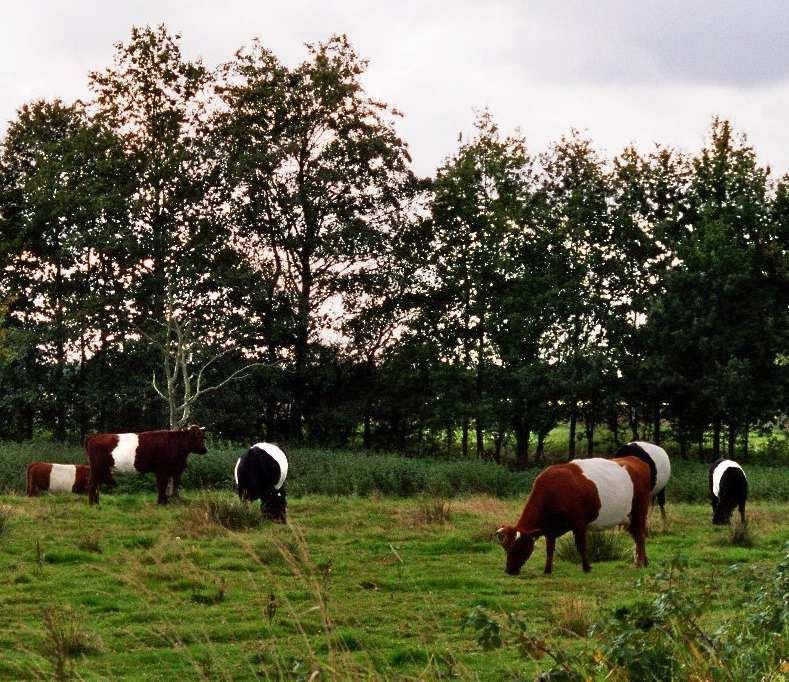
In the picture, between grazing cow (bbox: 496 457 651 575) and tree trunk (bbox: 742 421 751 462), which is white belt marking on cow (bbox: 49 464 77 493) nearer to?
grazing cow (bbox: 496 457 651 575)

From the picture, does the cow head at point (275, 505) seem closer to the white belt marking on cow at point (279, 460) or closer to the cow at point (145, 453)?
the white belt marking on cow at point (279, 460)

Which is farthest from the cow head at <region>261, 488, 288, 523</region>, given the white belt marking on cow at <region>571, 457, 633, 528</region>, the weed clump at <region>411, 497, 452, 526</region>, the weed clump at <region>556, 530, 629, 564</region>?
the white belt marking on cow at <region>571, 457, 633, 528</region>

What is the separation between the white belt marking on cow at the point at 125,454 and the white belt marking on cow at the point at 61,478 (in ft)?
6.60

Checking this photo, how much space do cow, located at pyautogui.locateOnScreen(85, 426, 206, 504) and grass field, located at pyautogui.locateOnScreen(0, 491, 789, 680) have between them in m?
0.80

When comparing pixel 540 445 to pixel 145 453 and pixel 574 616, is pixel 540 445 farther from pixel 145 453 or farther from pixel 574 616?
pixel 574 616

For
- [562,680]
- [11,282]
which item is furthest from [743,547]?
[11,282]

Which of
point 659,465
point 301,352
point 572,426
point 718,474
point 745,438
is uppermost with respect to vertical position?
point 301,352

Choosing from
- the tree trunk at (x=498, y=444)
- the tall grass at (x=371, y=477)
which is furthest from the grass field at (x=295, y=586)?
the tree trunk at (x=498, y=444)

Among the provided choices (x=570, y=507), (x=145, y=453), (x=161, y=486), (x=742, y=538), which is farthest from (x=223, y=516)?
(x=742, y=538)

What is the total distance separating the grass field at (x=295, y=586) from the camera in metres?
7.60

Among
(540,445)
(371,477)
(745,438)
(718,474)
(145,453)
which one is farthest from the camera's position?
(540,445)

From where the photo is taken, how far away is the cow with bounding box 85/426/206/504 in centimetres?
2284

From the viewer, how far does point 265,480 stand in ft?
64.1

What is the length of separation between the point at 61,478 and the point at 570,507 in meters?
14.9
